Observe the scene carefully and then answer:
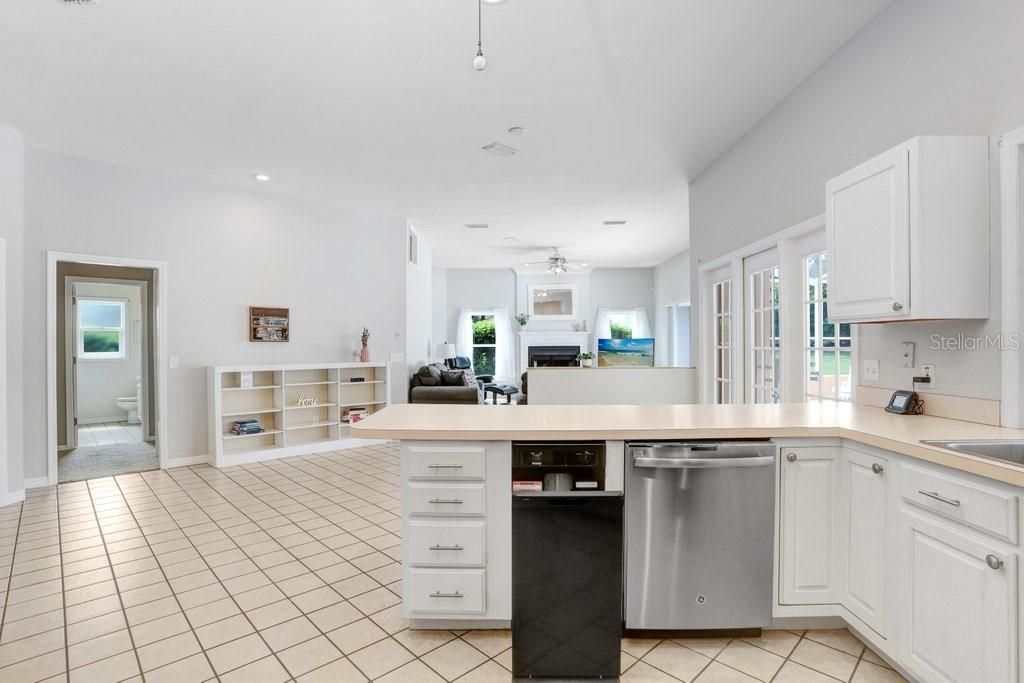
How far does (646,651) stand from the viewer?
201 cm

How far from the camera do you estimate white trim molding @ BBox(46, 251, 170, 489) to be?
430cm

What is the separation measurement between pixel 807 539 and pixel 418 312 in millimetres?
6583

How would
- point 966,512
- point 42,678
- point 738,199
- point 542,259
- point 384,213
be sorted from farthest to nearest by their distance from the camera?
point 542,259, point 384,213, point 738,199, point 42,678, point 966,512

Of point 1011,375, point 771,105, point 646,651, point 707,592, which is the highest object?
point 771,105

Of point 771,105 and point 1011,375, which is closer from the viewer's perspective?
point 1011,375

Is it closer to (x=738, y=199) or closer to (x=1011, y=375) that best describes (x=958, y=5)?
(x=1011, y=375)

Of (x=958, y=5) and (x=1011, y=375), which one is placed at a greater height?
(x=958, y=5)

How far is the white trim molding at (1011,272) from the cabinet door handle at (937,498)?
61cm

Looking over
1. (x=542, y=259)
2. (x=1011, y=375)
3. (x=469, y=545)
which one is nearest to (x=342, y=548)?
(x=469, y=545)

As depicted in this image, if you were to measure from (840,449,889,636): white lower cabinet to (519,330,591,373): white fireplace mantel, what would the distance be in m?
9.06

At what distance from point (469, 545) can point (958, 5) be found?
3051 mm

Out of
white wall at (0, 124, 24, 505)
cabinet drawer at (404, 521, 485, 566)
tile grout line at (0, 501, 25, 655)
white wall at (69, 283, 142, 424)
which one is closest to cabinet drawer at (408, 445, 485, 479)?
cabinet drawer at (404, 521, 485, 566)

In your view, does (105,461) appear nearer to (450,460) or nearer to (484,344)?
(450,460)

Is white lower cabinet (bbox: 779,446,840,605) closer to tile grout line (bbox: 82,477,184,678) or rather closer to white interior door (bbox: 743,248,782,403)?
white interior door (bbox: 743,248,782,403)
